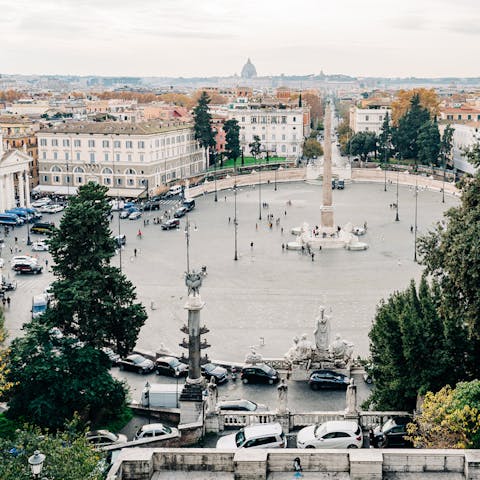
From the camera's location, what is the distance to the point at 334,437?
20.0 metres

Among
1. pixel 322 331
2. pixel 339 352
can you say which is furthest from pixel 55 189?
pixel 339 352

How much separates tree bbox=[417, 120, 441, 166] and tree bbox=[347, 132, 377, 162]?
8651 millimetres

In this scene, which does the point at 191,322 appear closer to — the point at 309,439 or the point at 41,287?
the point at 309,439

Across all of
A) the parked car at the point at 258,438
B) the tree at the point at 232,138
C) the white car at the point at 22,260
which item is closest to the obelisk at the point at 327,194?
the white car at the point at 22,260

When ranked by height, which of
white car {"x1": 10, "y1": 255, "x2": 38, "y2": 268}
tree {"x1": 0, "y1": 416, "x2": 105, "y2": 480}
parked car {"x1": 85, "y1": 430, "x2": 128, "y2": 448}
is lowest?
parked car {"x1": 85, "y1": 430, "x2": 128, "y2": 448}

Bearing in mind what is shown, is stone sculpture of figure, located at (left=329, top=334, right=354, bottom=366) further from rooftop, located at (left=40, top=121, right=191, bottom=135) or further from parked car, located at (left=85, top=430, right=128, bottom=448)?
rooftop, located at (left=40, top=121, right=191, bottom=135)

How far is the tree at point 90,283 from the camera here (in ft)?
86.1

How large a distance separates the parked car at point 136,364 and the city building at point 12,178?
41838 millimetres

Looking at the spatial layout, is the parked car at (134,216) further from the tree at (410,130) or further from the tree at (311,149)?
the tree at (410,130)

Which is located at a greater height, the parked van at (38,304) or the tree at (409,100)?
the tree at (409,100)

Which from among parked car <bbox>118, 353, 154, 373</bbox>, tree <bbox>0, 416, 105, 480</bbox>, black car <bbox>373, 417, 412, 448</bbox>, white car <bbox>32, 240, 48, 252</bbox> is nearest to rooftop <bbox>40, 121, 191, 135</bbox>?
white car <bbox>32, 240, 48, 252</bbox>

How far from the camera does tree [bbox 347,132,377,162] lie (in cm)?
9931

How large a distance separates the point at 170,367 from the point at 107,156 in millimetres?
54762

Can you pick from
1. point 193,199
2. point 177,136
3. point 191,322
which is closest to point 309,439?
point 191,322
